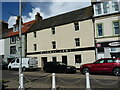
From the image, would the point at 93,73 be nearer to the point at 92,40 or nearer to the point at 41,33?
the point at 92,40

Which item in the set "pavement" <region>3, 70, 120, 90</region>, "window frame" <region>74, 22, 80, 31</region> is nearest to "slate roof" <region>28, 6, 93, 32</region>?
"window frame" <region>74, 22, 80, 31</region>

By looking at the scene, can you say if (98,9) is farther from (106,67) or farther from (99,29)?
(106,67)

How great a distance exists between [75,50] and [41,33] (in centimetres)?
868

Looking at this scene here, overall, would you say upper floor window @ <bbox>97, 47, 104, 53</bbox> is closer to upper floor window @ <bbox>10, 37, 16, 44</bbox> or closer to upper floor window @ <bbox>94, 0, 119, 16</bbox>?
upper floor window @ <bbox>94, 0, 119, 16</bbox>

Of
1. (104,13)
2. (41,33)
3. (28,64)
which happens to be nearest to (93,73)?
(104,13)

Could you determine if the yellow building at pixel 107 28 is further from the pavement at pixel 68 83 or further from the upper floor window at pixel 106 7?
the pavement at pixel 68 83

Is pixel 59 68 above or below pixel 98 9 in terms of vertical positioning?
below

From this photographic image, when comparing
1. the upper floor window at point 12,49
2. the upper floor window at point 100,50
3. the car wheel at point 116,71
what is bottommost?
the car wheel at point 116,71

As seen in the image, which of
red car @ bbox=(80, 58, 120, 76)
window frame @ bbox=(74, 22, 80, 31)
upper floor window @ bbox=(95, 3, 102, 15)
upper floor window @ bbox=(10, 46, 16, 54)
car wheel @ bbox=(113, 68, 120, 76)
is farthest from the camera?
upper floor window @ bbox=(10, 46, 16, 54)

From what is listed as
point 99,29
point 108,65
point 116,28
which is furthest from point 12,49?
point 108,65

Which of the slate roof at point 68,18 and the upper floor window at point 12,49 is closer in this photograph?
the slate roof at point 68,18

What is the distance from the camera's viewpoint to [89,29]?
2142 centimetres

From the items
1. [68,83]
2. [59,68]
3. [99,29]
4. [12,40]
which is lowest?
[68,83]

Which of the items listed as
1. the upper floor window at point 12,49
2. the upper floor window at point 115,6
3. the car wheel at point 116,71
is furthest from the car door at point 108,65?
the upper floor window at point 12,49
